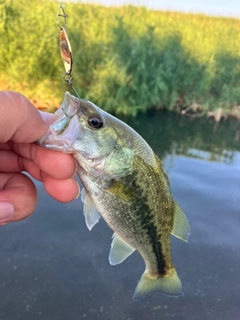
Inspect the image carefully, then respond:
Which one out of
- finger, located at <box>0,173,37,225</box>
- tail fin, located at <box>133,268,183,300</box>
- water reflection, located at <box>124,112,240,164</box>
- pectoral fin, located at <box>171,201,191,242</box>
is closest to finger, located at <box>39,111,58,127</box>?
finger, located at <box>0,173,37,225</box>

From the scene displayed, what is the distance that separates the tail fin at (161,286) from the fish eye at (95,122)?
2.73 ft

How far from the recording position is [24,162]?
72.4 inches

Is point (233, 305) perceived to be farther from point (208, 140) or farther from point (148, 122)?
point (148, 122)

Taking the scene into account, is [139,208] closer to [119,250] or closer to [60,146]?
[119,250]

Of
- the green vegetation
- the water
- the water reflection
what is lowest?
the water reflection

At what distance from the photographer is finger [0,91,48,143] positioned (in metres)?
1.41

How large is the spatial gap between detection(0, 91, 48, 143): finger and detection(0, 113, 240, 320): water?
2.04m

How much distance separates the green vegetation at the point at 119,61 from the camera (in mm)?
7664

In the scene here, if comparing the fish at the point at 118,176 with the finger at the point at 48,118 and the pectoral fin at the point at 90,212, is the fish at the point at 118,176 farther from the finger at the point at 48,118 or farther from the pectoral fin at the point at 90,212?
the finger at the point at 48,118

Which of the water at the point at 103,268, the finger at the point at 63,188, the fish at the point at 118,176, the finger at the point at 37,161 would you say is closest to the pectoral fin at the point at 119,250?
the fish at the point at 118,176

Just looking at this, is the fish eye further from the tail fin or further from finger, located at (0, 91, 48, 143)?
the tail fin

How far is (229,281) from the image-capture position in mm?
3453

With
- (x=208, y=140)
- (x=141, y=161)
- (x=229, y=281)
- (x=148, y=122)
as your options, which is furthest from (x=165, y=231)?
(x=148, y=122)

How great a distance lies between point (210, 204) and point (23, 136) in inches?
141
